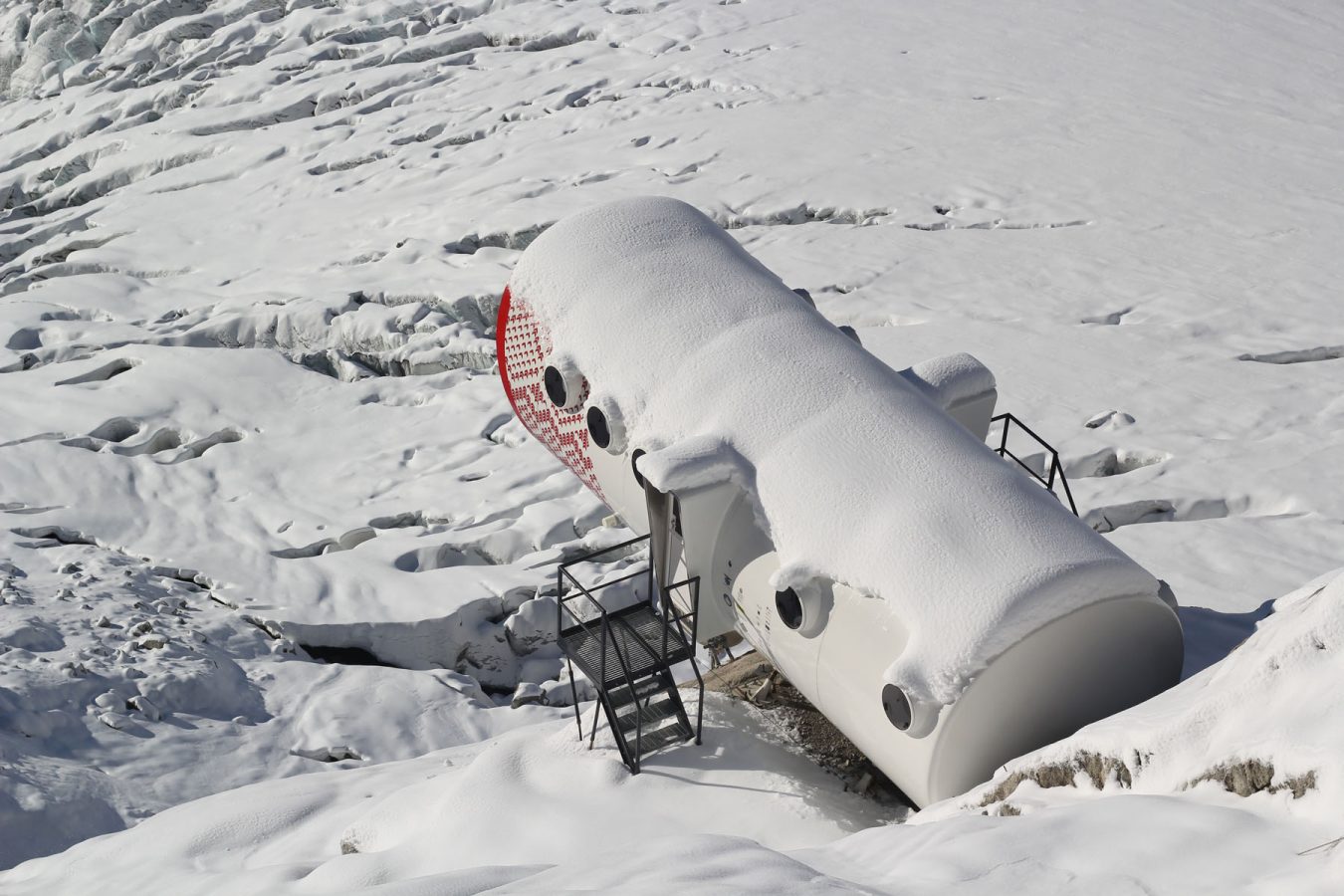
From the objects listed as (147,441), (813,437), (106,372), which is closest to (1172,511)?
(813,437)

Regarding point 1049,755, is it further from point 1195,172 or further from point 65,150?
point 65,150

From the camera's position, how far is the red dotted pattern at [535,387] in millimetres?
8758

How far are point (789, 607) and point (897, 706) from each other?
2.89 ft

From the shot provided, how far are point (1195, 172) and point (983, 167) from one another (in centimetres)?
280

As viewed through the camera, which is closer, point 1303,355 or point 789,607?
point 789,607

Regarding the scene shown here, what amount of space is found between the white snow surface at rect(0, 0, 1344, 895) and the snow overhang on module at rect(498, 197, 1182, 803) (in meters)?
0.55

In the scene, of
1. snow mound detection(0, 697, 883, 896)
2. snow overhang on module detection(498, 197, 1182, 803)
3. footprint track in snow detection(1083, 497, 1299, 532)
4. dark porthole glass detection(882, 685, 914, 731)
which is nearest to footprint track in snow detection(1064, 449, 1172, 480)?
footprint track in snow detection(1083, 497, 1299, 532)

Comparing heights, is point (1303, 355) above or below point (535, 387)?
below

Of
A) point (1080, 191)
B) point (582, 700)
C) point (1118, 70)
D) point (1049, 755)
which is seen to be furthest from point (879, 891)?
point (1118, 70)

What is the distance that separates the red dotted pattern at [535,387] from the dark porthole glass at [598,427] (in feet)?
1.01

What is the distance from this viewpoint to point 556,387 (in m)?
8.48

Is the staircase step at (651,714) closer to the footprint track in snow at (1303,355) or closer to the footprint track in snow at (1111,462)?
the footprint track in snow at (1111,462)

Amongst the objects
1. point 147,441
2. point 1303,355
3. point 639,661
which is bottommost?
point 1303,355

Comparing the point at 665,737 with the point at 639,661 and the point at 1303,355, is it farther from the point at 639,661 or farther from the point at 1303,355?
the point at 1303,355
